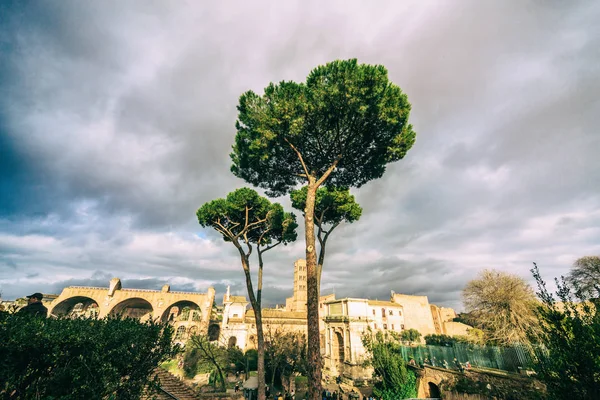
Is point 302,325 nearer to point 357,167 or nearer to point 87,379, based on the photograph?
point 357,167

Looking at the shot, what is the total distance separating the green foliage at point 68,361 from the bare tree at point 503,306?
2764 cm

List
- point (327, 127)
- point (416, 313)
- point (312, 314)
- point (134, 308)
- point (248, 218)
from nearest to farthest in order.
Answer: point (312, 314)
point (327, 127)
point (248, 218)
point (134, 308)
point (416, 313)

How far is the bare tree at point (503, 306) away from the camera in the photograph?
21.1m

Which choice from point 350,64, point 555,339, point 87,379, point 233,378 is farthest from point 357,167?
point 233,378

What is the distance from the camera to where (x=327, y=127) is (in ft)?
38.2

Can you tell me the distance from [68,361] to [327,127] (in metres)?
11.9

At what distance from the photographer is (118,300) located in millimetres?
43031

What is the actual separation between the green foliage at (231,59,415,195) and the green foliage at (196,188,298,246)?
96.0 inches

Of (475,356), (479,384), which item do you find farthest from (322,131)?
(475,356)

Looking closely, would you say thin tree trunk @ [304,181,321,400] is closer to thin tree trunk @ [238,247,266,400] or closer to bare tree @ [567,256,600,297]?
thin tree trunk @ [238,247,266,400]

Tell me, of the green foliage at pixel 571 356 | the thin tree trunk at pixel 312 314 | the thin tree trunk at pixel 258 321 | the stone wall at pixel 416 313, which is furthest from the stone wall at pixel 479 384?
the stone wall at pixel 416 313

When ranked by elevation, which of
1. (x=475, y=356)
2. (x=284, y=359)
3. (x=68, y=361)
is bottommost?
(x=284, y=359)

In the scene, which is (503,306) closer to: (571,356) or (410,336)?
(571,356)

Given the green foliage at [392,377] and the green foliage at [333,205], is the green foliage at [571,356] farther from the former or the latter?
the green foliage at [392,377]
